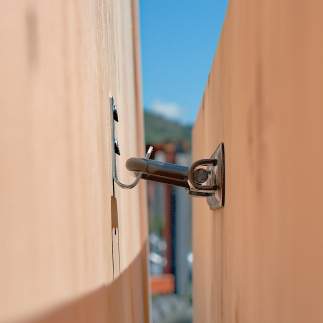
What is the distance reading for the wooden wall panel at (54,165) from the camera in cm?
65

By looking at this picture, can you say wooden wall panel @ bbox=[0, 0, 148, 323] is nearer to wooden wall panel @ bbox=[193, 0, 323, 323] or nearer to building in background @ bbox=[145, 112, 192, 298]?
wooden wall panel @ bbox=[193, 0, 323, 323]

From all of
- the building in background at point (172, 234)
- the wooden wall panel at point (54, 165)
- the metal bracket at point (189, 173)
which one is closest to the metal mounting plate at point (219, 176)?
the metal bracket at point (189, 173)

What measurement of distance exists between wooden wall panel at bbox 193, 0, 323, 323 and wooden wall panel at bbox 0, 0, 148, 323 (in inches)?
13.8

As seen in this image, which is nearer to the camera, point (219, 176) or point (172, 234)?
point (219, 176)

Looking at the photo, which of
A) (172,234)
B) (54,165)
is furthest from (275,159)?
(172,234)

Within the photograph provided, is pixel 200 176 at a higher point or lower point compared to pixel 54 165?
lower

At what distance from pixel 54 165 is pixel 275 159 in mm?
353

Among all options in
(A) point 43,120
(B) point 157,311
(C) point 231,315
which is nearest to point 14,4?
(A) point 43,120

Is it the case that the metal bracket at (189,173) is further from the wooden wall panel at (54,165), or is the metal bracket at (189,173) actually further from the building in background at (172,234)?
the building in background at (172,234)

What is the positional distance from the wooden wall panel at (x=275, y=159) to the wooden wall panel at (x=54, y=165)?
0.35m

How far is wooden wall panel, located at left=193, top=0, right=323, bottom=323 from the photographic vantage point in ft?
2.18

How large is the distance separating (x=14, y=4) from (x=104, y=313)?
1052 mm

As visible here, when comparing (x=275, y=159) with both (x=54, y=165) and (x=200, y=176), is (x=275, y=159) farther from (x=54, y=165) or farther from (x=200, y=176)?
(x=200, y=176)

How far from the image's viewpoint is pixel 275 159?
0.88 metres
